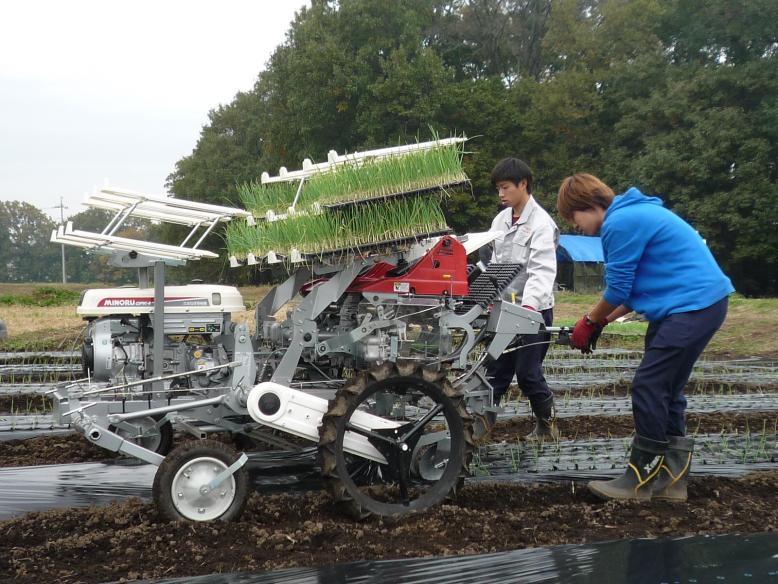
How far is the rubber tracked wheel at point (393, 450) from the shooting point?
3.87 metres

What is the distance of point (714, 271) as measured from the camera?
4.10m

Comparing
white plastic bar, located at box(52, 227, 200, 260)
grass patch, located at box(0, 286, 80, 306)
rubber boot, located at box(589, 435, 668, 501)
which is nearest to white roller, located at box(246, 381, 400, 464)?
white plastic bar, located at box(52, 227, 200, 260)

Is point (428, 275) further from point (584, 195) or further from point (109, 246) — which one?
point (109, 246)

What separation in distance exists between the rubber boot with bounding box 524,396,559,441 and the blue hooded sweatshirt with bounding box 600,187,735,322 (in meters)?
1.64

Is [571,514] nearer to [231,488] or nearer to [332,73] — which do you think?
[231,488]

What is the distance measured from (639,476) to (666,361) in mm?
607

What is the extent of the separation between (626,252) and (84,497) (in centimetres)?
319

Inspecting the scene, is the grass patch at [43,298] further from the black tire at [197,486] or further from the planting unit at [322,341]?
the black tire at [197,486]

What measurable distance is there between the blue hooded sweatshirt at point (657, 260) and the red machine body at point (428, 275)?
2.83ft

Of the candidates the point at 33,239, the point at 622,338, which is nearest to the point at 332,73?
the point at 622,338

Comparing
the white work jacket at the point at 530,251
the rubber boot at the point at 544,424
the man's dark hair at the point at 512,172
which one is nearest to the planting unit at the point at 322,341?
the white work jacket at the point at 530,251

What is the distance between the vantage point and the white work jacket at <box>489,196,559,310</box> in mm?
5008

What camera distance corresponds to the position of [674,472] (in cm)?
421

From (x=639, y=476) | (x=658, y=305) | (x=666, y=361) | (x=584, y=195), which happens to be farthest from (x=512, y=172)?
(x=639, y=476)
